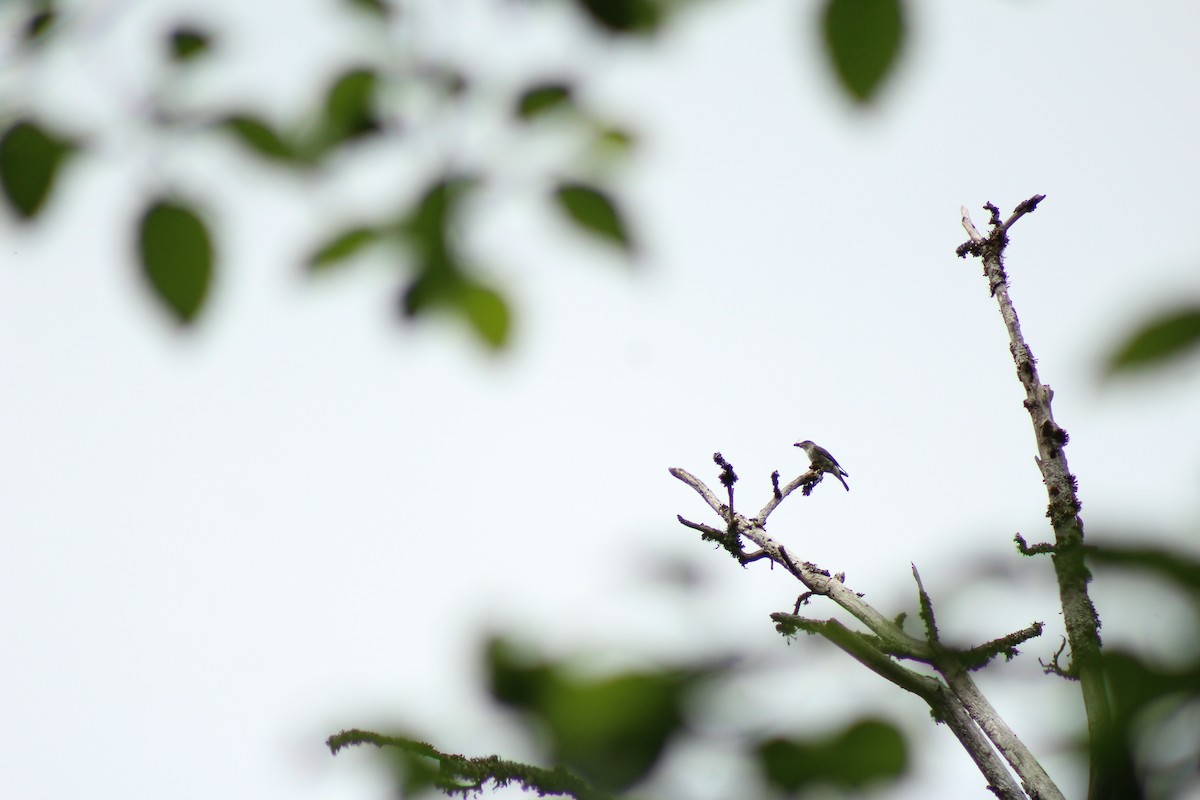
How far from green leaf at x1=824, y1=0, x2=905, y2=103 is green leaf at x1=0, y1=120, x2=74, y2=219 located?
121 centimetres

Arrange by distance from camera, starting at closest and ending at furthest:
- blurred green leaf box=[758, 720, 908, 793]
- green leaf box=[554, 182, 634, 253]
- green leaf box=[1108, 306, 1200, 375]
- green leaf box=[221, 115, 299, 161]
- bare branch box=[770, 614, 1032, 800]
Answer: green leaf box=[1108, 306, 1200, 375]
blurred green leaf box=[758, 720, 908, 793]
green leaf box=[221, 115, 299, 161]
green leaf box=[554, 182, 634, 253]
bare branch box=[770, 614, 1032, 800]

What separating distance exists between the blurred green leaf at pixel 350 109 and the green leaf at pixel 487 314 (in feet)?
1.25

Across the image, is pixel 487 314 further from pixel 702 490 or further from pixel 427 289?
pixel 702 490

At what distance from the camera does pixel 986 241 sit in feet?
11.6

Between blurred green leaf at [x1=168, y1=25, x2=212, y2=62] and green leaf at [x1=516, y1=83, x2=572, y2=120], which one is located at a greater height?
green leaf at [x1=516, y1=83, x2=572, y2=120]

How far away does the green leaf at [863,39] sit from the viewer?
1.00 m

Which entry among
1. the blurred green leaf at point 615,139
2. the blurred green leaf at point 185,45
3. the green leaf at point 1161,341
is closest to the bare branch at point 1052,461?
the green leaf at point 1161,341

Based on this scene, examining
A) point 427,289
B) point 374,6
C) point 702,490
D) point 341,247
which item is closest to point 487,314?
point 427,289

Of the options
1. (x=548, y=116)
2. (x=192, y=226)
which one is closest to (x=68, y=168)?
(x=192, y=226)

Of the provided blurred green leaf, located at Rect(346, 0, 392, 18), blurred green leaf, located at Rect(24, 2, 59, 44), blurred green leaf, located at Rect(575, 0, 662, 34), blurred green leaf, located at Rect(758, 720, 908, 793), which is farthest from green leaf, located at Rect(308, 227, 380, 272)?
blurred green leaf, located at Rect(758, 720, 908, 793)

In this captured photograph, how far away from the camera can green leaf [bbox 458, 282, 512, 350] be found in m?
1.83

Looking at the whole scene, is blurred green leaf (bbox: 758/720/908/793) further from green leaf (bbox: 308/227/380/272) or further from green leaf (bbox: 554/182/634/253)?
green leaf (bbox: 308/227/380/272)

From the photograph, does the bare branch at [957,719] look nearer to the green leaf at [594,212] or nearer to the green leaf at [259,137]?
the green leaf at [594,212]

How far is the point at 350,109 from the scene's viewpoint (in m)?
1.66
